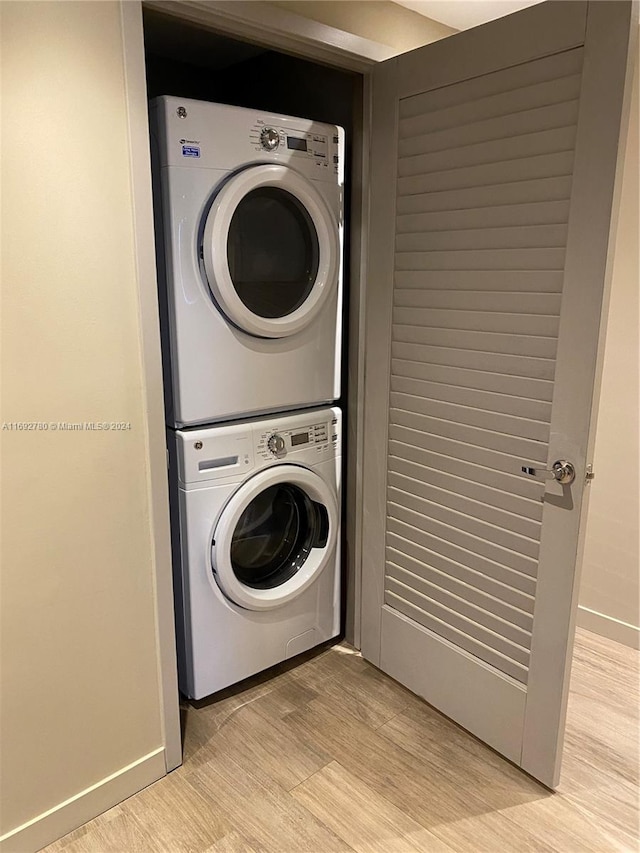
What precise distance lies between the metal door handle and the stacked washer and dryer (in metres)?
0.77

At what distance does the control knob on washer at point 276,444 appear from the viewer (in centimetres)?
206

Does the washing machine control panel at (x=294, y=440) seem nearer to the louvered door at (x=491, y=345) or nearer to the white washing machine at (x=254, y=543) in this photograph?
the white washing machine at (x=254, y=543)

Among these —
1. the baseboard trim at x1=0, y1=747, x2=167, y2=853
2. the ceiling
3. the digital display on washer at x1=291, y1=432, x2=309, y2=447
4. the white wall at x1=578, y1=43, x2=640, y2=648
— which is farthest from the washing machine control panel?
the ceiling

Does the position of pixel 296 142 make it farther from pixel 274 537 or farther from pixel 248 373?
pixel 274 537

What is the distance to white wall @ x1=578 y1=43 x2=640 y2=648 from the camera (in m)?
2.26

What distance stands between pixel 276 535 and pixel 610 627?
1339 mm

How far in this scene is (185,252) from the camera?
1.78 metres

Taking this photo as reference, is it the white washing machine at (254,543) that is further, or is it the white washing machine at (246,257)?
the white washing machine at (254,543)

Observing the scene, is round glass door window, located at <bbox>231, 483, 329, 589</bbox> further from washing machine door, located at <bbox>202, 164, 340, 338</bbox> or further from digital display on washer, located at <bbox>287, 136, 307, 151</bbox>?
digital display on washer, located at <bbox>287, 136, 307, 151</bbox>

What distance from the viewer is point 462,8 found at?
2.21m

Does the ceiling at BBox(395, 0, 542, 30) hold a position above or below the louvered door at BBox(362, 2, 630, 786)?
above

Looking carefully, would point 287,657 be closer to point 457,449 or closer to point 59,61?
point 457,449

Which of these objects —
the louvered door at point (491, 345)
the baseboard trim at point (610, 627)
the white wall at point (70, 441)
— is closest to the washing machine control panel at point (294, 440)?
the louvered door at point (491, 345)

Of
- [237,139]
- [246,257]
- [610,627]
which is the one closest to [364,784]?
[610,627]
